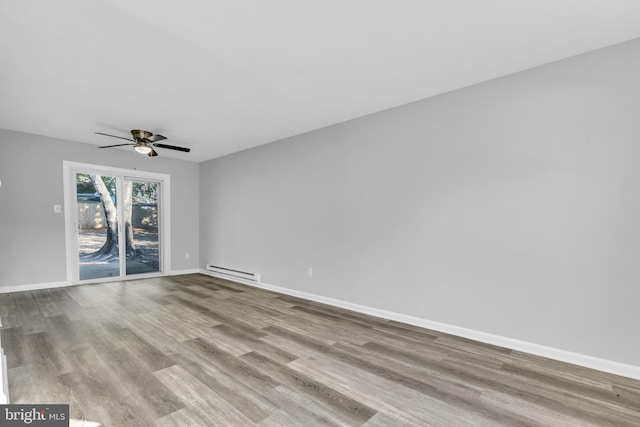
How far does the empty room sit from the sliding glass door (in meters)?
0.76

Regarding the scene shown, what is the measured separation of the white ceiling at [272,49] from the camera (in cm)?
189

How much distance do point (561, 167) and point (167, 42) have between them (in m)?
3.47

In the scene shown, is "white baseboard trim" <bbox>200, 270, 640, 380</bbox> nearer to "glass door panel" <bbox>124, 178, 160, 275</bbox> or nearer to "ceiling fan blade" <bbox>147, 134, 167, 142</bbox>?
"ceiling fan blade" <bbox>147, 134, 167, 142</bbox>

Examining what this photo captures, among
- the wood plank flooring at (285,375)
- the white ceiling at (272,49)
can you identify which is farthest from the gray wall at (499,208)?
the wood plank flooring at (285,375)

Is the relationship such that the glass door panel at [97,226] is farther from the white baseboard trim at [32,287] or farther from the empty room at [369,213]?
the empty room at [369,213]

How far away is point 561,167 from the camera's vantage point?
8.03 feet

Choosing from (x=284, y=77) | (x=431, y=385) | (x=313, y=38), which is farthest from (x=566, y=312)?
(x=284, y=77)

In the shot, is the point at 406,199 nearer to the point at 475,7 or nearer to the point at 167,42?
the point at 475,7

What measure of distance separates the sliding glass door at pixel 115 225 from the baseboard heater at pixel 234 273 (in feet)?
3.99

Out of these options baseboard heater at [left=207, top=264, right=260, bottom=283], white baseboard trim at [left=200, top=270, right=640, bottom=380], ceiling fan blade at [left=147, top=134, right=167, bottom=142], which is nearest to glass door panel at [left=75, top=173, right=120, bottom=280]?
baseboard heater at [left=207, top=264, right=260, bottom=283]

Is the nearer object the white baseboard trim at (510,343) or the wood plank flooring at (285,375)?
the wood plank flooring at (285,375)

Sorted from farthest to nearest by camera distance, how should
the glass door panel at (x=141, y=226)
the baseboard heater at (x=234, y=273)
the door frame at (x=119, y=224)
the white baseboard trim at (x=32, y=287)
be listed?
the glass door panel at (x=141, y=226) → the baseboard heater at (x=234, y=273) → the door frame at (x=119, y=224) → the white baseboard trim at (x=32, y=287)

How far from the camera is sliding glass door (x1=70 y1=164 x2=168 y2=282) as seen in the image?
5.16 metres

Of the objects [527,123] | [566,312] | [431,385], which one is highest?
[527,123]
